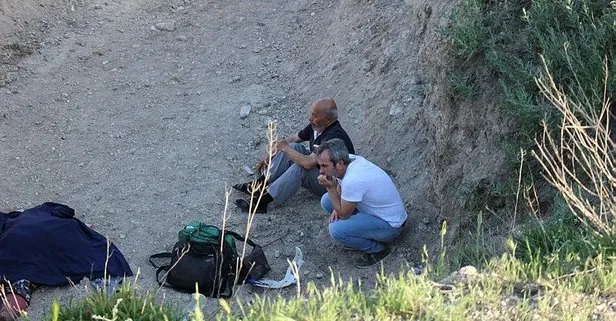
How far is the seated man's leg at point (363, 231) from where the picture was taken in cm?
654

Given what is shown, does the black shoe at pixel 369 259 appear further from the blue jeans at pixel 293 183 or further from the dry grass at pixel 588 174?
the dry grass at pixel 588 174

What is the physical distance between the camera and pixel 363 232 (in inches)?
258

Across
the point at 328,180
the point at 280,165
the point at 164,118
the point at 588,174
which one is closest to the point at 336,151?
the point at 328,180

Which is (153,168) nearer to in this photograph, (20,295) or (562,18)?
(20,295)

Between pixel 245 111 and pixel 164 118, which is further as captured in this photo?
pixel 164 118

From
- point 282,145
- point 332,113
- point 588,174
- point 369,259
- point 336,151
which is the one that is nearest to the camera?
point 588,174

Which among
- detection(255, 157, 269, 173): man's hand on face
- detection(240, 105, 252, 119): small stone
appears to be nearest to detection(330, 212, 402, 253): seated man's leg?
detection(255, 157, 269, 173): man's hand on face

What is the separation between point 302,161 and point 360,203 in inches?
42.0

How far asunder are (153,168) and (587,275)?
5873mm

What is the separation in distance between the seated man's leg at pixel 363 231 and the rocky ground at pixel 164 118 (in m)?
0.19

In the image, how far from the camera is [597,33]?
5613mm

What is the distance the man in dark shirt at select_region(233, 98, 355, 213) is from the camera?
742 centimetres

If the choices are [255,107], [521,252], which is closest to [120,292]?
[521,252]

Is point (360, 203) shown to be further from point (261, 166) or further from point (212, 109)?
point (212, 109)
